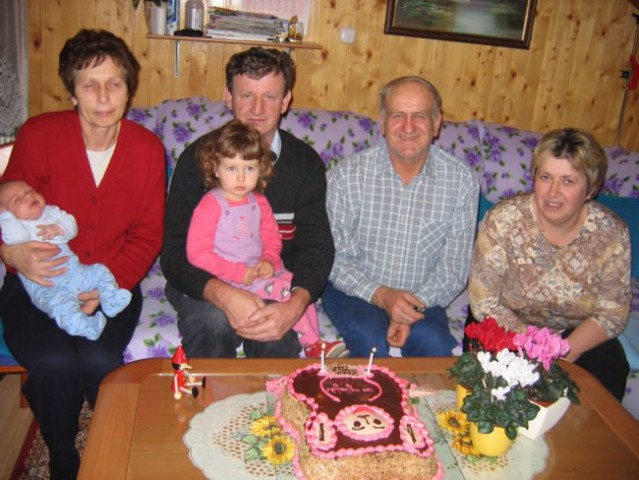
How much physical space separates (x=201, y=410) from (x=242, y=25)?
2155 mm

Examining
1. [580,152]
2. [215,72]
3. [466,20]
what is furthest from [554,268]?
[215,72]

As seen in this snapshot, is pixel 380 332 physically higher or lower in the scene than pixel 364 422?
lower

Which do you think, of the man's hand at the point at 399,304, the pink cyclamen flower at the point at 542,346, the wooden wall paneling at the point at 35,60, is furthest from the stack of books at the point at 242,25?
the pink cyclamen flower at the point at 542,346

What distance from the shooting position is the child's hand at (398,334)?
1.93m

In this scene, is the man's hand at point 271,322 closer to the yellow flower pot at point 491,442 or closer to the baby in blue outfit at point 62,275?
the baby in blue outfit at point 62,275

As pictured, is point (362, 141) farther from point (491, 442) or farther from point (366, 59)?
point (491, 442)

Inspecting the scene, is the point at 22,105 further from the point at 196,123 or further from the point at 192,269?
the point at 192,269

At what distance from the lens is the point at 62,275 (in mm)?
1700

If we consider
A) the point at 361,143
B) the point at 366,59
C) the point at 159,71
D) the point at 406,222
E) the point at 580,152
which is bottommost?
the point at 406,222

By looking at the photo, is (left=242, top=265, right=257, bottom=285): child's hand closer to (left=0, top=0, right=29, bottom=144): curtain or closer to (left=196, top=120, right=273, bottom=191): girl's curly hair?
(left=196, top=120, right=273, bottom=191): girl's curly hair

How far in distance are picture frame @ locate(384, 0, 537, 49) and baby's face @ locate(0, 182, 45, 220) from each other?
2.16 m

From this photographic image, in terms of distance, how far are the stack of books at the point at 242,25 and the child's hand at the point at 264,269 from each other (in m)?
1.50

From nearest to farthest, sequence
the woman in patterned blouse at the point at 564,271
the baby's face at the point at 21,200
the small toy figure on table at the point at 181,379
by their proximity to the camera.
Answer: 1. the small toy figure on table at the point at 181,379
2. the baby's face at the point at 21,200
3. the woman in patterned blouse at the point at 564,271

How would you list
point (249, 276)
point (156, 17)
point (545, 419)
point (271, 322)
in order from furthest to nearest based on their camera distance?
point (156, 17) < point (249, 276) < point (271, 322) < point (545, 419)
